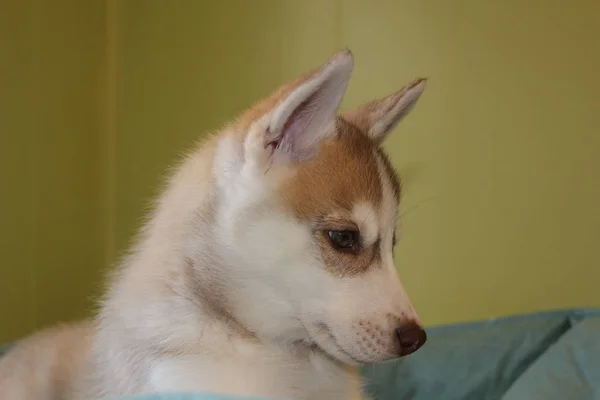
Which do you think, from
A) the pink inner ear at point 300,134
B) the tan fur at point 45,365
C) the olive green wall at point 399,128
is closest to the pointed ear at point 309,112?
the pink inner ear at point 300,134

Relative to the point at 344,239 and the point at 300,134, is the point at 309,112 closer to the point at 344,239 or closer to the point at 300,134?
the point at 300,134

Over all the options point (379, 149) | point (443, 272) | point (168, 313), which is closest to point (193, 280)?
point (168, 313)

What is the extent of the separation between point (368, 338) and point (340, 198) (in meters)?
0.21

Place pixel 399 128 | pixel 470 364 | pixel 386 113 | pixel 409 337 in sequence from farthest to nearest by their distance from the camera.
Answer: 1. pixel 399 128
2. pixel 470 364
3. pixel 386 113
4. pixel 409 337

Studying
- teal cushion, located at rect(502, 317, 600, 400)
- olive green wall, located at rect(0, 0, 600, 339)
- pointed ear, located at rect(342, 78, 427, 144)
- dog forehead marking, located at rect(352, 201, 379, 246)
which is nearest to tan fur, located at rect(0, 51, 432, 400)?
dog forehead marking, located at rect(352, 201, 379, 246)

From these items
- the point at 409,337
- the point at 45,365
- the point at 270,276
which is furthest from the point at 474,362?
the point at 45,365

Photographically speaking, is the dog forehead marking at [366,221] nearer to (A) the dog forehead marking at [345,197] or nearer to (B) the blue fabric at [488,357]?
(A) the dog forehead marking at [345,197]

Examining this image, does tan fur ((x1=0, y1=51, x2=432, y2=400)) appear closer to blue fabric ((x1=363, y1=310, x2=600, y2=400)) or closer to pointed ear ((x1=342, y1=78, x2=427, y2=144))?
pointed ear ((x1=342, y1=78, x2=427, y2=144))

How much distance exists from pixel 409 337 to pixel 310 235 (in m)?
0.20

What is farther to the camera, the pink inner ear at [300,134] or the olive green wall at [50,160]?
the olive green wall at [50,160]

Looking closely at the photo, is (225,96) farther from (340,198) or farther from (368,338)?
(368,338)

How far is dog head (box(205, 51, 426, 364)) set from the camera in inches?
37.1

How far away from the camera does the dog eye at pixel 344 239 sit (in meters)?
0.97

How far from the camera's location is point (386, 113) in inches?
46.9
